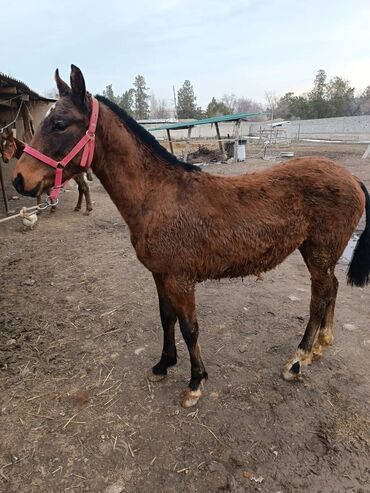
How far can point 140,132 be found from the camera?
97.2 inches

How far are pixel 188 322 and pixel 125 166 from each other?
1.28m

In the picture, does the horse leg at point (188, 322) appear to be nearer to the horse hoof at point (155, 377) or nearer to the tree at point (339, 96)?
the horse hoof at point (155, 377)

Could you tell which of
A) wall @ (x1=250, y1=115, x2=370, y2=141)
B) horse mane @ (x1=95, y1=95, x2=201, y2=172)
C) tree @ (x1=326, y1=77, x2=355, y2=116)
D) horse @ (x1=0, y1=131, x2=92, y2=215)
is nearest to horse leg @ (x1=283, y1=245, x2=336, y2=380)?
horse mane @ (x1=95, y1=95, x2=201, y2=172)

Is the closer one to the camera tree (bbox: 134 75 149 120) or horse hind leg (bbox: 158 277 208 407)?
horse hind leg (bbox: 158 277 208 407)

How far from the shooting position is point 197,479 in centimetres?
210

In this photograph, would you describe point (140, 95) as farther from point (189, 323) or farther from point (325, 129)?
point (189, 323)

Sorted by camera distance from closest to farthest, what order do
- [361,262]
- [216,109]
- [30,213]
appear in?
[361,262] < [30,213] < [216,109]

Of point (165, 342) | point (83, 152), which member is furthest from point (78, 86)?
point (165, 342)

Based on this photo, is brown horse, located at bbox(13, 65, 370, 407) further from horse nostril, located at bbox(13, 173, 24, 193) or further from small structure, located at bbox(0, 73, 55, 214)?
small structure, located at bbox(0, 73, 55, 214)

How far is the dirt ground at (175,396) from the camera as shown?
2.14 metres

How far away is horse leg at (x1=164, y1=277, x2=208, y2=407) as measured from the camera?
249cm

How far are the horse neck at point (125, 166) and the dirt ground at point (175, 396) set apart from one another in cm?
152

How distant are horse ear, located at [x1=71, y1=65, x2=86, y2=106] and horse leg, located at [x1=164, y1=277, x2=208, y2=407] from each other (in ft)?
4.48

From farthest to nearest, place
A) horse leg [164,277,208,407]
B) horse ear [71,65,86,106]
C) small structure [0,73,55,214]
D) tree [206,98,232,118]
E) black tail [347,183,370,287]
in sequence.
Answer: tree [206,98,232,118] < small structure [0,73,55,214] < black tail [347,183,370,287] < horse leg [164,277,208,407] < horse ear [71,65,86,106]
